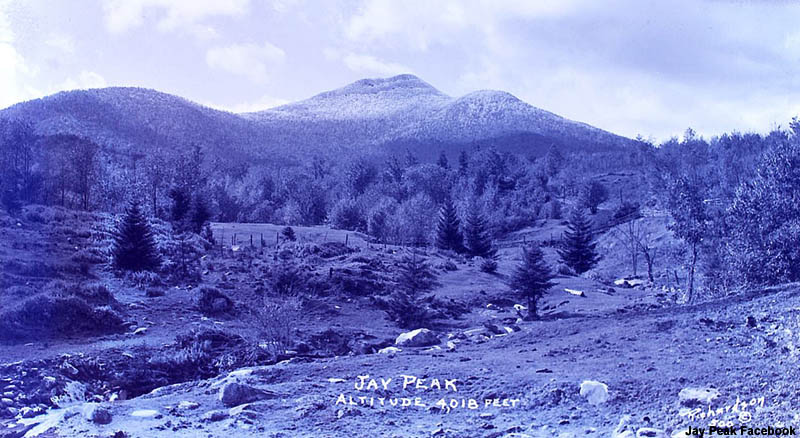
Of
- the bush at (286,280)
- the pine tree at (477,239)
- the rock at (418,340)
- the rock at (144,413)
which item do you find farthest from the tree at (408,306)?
the pine tree at (477,239)

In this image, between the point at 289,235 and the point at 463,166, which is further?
the point at 463,166

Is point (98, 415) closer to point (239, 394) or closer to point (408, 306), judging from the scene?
point (239, 394)

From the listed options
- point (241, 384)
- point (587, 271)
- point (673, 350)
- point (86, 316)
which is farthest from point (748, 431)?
point (587, 271)

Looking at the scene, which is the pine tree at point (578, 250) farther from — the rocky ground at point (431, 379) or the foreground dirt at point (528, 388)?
the foreground dirt at point (528, 388)

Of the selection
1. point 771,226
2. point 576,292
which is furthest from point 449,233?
point 771,226

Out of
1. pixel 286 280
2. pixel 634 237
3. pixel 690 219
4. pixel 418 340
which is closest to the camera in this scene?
pixel 418 340

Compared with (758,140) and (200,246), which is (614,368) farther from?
(758,140)

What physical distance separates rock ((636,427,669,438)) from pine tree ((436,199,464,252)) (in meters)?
43.5

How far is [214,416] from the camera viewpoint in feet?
32.7

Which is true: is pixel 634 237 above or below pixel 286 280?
above

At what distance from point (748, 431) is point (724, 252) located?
2348 cm

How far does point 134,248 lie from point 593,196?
65.2 metres

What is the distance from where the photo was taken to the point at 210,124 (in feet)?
425

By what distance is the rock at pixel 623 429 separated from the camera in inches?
319
